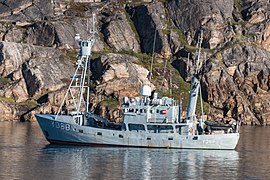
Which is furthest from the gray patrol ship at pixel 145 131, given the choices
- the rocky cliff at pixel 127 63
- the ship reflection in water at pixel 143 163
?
the rocky cliff at pixel 127 63

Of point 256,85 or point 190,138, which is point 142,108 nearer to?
point 190,138

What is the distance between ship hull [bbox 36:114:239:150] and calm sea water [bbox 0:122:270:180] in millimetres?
1691

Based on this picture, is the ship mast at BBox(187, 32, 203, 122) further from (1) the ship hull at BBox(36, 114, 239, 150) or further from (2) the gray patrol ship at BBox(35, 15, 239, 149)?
(1) the ship hull at BBox(36, 114, 239, 150)

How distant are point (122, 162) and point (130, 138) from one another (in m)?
15.6

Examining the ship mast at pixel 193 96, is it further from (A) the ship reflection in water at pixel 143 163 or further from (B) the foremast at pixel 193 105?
(A) the ship reflection in water at pixel 143 163

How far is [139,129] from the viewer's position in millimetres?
106875

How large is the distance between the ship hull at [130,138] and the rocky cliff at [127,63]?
47377 millimetres

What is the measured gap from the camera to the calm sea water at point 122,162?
82062 mm

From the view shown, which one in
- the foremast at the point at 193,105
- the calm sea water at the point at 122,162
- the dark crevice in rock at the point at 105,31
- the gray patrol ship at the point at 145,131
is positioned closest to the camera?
the calm sea water at the point at 122,162

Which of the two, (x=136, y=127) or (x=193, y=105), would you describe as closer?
(x=136, y=127)

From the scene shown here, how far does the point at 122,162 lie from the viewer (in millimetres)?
91500

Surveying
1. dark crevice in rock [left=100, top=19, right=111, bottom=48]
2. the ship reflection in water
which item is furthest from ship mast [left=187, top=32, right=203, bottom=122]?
dark crevice in rock [left=100, top=19, right=111, bottom=48]

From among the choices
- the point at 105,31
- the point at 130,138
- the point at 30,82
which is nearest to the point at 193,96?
the point at 130,138

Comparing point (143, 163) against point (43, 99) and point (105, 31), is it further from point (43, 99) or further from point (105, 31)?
point (105, 31)
